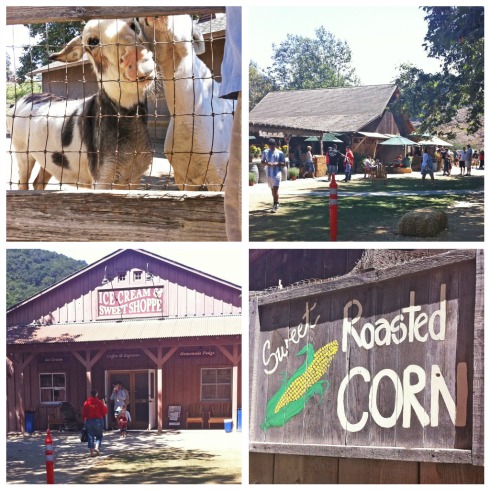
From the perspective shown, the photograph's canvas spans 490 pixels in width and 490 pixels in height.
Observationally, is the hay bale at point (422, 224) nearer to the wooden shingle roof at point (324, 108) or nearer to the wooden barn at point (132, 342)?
the wooden shingle roof at point (324, 108)

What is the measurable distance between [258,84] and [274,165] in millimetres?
1127

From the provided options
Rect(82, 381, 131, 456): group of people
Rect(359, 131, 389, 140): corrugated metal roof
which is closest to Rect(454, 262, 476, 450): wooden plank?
Rect(82, 381, 131, 456): group of people

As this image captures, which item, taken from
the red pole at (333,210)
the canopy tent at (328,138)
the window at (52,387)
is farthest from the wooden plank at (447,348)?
the canopy tent at (328,138)

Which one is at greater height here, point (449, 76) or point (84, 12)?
point (449, 76)

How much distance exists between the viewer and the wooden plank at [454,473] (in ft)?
13.4

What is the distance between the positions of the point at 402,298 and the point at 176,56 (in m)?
1.88

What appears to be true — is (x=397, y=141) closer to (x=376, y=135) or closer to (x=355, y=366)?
(x=376, y=135)

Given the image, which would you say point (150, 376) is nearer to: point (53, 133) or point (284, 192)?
point (284, 192)

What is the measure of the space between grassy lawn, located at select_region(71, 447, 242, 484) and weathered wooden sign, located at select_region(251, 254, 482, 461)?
44.0 inches

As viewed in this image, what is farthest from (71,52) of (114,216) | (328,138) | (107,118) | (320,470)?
(328,138)

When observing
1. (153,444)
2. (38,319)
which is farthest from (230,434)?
(38,319)

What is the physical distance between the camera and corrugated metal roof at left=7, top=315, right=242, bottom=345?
8141 mm

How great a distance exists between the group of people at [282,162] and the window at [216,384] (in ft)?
8.39

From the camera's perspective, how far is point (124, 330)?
9984 millimetres
